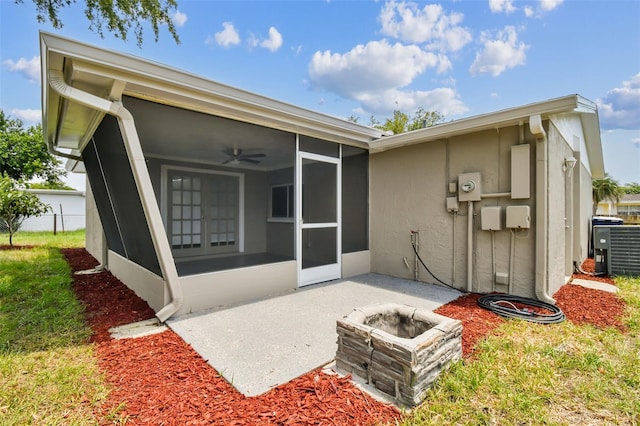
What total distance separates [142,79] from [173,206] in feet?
16.9

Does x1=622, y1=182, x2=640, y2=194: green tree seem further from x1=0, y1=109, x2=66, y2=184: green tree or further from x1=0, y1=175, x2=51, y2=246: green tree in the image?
x1=0, y1=109, x2=66, y2=184: green tree

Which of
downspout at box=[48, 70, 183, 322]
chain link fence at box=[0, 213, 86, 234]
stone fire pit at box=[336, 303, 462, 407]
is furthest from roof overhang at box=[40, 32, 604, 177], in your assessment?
chain link fence at box=[0, 213, 86, 234]

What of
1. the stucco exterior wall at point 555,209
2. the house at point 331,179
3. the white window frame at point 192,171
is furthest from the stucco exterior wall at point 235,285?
the white window frame at point 192,171

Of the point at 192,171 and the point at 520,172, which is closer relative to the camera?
the point at 520,172

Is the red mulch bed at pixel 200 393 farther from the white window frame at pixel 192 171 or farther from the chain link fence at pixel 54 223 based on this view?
the chain link fence at pixel 54 223

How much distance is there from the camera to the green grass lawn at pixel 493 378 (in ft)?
6.17

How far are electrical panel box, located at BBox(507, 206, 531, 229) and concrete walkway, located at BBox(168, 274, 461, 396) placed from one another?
133 centimetres

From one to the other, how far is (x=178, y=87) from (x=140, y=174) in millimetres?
1036

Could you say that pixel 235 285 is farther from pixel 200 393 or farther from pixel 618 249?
pixel 618 249

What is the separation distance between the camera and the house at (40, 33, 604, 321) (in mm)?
3227

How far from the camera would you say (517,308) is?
12.6 ft

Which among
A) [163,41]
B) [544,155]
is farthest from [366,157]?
[163,41]

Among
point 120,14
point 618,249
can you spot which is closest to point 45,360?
point 120,14

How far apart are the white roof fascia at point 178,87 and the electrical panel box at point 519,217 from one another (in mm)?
2827
